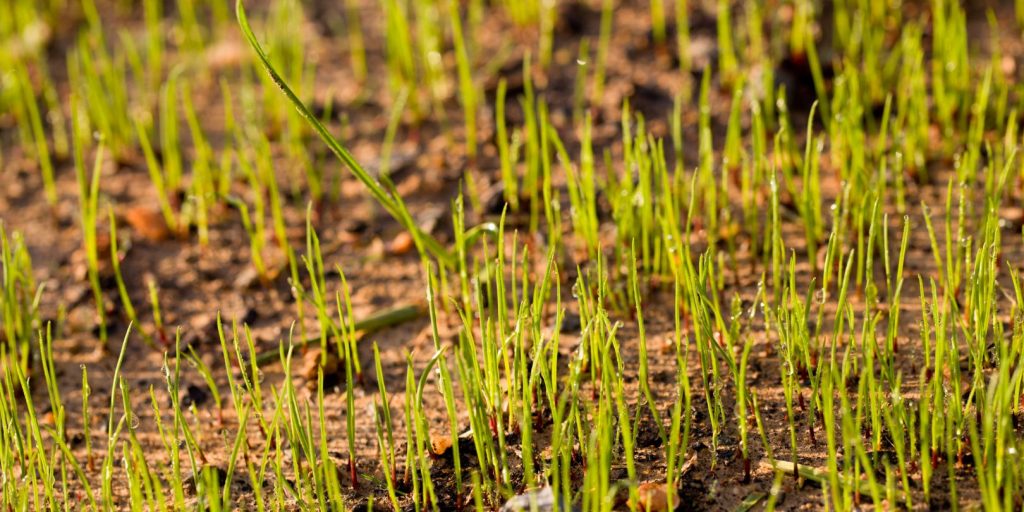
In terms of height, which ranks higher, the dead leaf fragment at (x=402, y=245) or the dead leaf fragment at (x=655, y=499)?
the dead leaf fragment at (x=402, y=245)

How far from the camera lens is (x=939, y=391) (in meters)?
1.91

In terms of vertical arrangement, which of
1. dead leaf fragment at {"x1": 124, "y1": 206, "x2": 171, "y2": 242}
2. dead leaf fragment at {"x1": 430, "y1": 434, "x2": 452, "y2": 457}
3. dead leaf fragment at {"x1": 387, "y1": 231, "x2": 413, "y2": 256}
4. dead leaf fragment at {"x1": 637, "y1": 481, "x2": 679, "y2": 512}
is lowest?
dead leaf fragment at {"x1": 637, "y1": 481, "x2": 679, "y2": 512}

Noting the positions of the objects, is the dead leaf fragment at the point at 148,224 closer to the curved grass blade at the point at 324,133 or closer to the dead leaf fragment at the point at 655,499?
the curved grass blade at the point at 324,133

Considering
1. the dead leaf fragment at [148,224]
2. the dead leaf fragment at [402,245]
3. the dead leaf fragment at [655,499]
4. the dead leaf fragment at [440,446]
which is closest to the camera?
the dead leaf fragment at [655,499]

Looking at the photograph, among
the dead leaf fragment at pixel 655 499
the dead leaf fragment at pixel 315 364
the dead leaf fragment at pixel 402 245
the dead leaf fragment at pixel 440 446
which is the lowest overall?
the dead leaf fragment at pixel 655 499

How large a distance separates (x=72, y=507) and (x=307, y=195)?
1.15 meters

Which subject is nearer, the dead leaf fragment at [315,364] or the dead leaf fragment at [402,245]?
the dead leaf fragment at [315,364]

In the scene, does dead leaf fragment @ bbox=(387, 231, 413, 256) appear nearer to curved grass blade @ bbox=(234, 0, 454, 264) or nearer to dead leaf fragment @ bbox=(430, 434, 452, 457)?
curved grass blade @ bbox=(234, 0, 454, 264)

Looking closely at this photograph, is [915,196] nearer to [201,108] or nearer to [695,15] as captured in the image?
[695,15]

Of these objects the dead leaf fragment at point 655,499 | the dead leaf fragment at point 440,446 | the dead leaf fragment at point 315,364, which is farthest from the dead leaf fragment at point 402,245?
the dead leaf fragment at point 655,499

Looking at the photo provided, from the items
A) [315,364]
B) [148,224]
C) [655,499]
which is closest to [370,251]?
[315,364]


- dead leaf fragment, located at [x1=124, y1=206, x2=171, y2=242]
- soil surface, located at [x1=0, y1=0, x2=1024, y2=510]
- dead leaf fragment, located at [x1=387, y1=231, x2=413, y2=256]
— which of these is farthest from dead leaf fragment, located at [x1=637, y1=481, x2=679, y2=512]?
dead leaf fragment, located at [x1=124, y1=206, x2=171, y2=242]

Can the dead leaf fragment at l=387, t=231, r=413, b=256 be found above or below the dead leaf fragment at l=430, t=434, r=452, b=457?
above

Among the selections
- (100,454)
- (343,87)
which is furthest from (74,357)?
(343,87)
